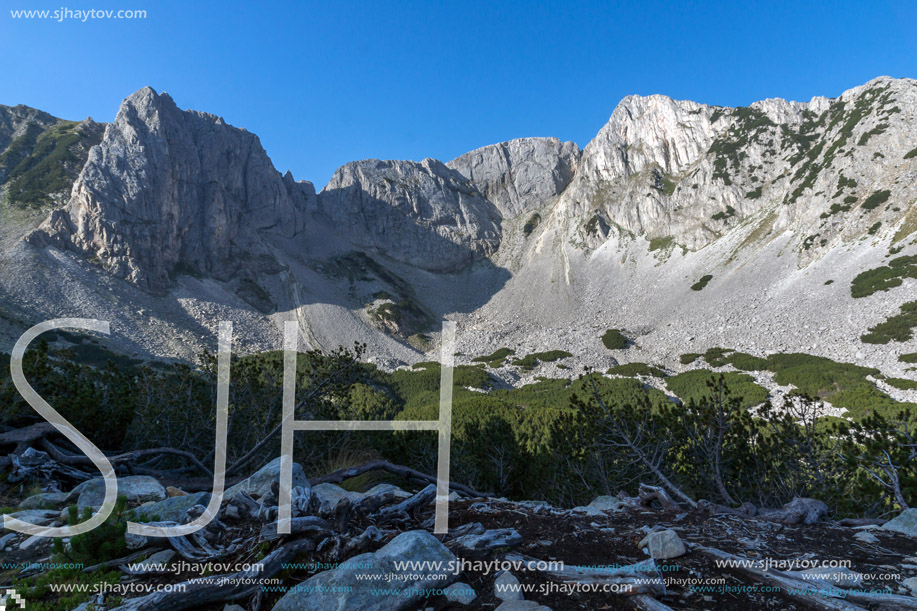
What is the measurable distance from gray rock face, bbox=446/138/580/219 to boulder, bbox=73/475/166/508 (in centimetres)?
10975

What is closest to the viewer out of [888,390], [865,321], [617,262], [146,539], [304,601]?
[304,601]

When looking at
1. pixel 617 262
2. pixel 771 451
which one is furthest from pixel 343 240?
→ pixel 771 451

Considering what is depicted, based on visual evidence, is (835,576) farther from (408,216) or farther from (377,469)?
(408,216)

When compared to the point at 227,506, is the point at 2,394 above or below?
above

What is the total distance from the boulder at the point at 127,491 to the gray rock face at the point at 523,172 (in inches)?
4321

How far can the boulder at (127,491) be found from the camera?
5.64 m

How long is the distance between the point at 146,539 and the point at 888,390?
131 ft

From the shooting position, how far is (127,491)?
20.3ft

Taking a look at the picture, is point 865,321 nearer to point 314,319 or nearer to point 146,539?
point 146,539

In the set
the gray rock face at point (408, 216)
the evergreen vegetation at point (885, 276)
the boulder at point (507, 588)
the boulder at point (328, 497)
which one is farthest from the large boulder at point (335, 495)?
Answer: the gray rock face at point (408, 216)

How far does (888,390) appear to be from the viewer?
90.6ft

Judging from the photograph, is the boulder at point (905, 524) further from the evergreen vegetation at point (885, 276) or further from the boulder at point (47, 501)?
the evergreen vegetation at point (885, 276)

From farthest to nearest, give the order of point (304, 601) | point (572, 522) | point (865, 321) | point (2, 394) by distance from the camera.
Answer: point (865, 321), point (2, 394), point (572, 522), point (304, 601)

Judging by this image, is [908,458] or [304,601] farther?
[908,458]
